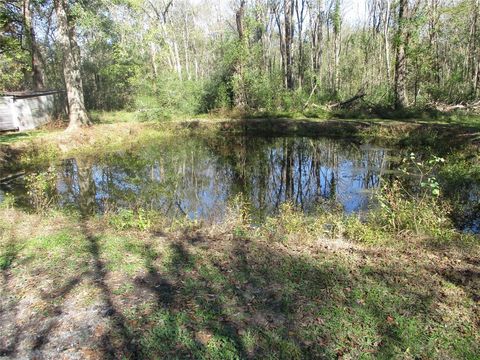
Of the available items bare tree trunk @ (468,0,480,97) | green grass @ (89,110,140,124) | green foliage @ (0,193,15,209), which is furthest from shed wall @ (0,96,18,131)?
bare tree trunk @ (468,0,480,97)

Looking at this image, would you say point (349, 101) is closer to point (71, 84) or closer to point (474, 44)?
point (474, 44)

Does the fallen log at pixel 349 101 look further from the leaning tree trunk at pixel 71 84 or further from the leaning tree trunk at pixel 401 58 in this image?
the leaning tree trunk at pixel 71 84

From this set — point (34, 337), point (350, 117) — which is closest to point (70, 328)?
point (34, 337)

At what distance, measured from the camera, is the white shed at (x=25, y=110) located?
54.9 feet

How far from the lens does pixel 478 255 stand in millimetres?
4742

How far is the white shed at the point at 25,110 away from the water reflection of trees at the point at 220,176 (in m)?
6.36

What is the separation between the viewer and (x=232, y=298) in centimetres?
387

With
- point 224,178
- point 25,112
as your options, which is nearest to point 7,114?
point 25,112

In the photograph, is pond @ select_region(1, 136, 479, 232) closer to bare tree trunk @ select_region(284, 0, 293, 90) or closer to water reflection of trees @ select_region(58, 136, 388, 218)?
water reflection of trees @ select_region(58, 136, 388, 218)

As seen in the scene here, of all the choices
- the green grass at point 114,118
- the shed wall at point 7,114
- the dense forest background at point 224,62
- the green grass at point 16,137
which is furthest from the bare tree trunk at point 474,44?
the shed wall at point 7,114

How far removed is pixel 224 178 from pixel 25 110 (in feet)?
42.5

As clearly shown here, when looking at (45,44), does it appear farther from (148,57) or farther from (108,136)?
(108,136)

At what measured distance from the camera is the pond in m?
8.67

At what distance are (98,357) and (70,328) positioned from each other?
0.56 meters
